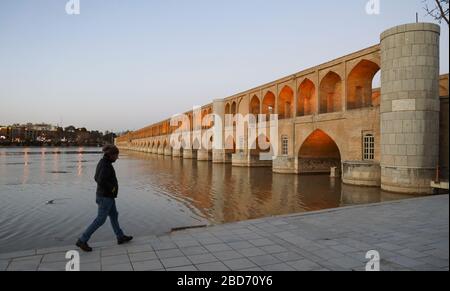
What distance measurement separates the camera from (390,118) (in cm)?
1395

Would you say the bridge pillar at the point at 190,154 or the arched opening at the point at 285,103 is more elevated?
the arched opening at the point at 285,103

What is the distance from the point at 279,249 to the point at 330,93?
1796 cm

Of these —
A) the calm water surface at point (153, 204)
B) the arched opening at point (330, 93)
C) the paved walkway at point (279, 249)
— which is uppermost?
the arched opening at point (330, 93)

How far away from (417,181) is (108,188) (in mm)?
12467

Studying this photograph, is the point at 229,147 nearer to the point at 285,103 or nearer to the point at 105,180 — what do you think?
the point at 285,103

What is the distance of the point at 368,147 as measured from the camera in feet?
53.5

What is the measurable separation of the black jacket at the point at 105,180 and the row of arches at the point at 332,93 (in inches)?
624

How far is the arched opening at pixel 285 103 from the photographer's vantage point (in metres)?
26.1

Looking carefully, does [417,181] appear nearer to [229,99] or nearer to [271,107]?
[271,107]

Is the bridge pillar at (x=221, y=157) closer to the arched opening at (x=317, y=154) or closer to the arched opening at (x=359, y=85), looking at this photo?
the arched opening at (x=317, y=154)

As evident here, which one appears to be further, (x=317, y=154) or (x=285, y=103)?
(x=285, y=103)

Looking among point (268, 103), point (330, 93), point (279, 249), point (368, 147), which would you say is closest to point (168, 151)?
point (268, 103)

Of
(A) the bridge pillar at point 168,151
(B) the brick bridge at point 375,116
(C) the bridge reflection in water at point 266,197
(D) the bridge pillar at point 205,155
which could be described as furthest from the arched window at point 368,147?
(A) the bridge pillar at point 168,151
